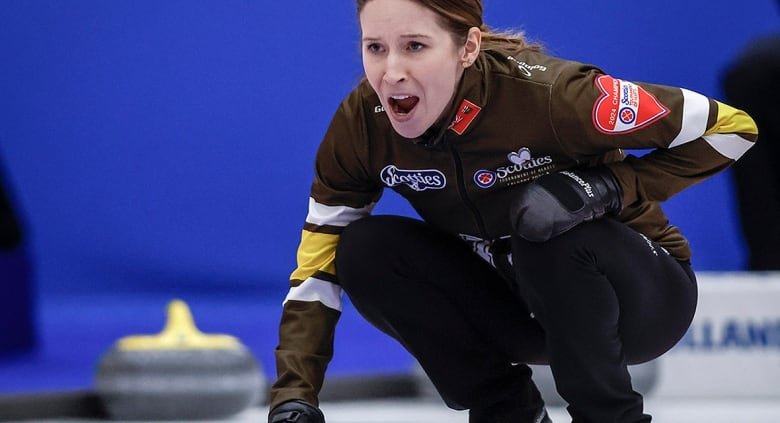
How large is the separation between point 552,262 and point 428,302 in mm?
298

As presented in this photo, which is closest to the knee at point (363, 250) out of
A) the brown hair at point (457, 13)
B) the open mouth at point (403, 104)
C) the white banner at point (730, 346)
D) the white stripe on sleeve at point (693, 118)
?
the open mouth at point (403, 104)

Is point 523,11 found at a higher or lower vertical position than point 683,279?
higher

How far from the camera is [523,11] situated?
445 cm

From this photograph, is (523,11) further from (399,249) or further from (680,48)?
(399,249)

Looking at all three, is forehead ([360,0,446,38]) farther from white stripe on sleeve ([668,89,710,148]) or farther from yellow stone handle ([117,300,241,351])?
yellow stone handle ([117,300,241,351])


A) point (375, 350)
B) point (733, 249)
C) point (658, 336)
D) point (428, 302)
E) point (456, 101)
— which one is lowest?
point (658, 336)

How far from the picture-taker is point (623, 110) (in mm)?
1808

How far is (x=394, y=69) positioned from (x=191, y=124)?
107 inches

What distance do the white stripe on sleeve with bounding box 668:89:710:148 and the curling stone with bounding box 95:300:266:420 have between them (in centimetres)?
133

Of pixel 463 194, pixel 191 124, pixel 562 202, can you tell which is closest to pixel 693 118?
pixel 562 202

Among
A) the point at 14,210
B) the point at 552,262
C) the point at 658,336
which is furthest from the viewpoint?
the point at 14,210

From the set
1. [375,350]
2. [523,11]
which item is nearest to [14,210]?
[375,350]

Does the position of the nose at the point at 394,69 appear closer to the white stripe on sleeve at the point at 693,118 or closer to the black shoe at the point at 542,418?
the white stripe on sleeve at the point at 693,118

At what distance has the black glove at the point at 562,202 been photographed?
1745 millimetres
